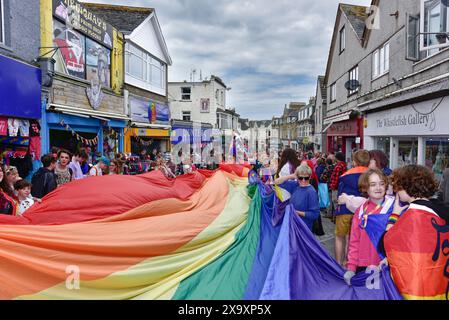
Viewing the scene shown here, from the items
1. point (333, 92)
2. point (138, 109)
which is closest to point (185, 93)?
point (333, 92)

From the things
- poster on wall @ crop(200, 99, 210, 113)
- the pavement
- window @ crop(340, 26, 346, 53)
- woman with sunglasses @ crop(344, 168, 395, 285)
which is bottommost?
the pavement

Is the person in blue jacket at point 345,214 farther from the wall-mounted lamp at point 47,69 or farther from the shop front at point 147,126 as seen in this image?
the shop front at point 147,126

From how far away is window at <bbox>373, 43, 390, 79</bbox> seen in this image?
12600 millimetres

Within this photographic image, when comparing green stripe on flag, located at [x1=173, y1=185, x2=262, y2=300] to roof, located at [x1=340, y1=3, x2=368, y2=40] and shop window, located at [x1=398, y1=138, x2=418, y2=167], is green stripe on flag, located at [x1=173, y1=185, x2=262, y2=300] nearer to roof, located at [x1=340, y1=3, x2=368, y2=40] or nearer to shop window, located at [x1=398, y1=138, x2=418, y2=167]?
shop window, located at [x1=398, y1=138, x2=418, y2=167]

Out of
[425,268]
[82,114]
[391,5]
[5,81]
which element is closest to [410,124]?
[391,5]

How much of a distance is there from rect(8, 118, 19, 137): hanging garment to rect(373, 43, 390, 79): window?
41.4 feet

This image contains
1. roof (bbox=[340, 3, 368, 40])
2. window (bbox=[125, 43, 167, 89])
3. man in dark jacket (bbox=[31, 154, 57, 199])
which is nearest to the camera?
man in dark jacket (bbox=[31, 154, 57, 199])

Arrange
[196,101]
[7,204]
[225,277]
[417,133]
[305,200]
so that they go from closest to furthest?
1. [225,277]
2. [7,204]
3. [305,200]
4. [417,133]
5. [196,101]

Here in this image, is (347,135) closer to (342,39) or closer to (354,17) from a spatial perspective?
(342,39)

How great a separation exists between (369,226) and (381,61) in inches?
489

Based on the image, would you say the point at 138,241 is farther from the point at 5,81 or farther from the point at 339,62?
the point at 339,62

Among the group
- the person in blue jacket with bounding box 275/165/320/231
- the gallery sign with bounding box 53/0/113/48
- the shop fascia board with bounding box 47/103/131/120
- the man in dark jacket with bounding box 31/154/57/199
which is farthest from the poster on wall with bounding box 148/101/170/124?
the person in blue jacket with bounding box 275/165/320/231

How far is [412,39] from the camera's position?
9.87 m

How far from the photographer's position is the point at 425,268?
2.23 meters
